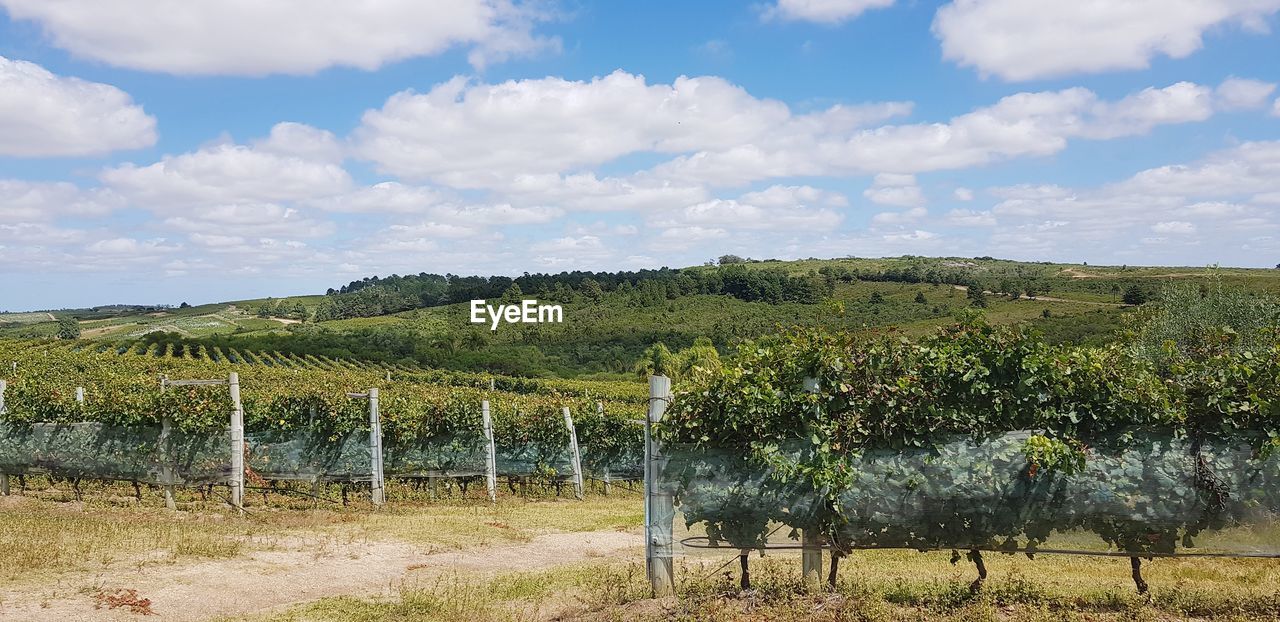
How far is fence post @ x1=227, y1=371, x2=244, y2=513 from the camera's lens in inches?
581

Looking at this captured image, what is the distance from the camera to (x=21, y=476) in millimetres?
16406

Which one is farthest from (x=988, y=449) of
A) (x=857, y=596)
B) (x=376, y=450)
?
(x=376, y=450)

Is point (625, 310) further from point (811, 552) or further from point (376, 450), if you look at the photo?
point (811, 552)

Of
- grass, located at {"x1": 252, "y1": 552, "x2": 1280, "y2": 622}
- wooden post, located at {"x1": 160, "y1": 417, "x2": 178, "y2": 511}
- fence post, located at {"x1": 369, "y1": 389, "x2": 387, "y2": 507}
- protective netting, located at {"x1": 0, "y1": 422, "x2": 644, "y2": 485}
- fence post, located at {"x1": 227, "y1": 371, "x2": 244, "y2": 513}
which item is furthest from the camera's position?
fence post, located at {"x1": 369, "y1": 389, "x2": 387, "y2": 507}

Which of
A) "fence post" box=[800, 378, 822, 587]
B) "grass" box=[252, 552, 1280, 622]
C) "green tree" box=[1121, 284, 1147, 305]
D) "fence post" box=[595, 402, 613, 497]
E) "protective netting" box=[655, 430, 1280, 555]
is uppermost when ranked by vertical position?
"green tree" box=[1121, 284, 1147, 305]

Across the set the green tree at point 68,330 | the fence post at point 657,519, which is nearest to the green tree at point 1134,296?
the fence post at point 657,519

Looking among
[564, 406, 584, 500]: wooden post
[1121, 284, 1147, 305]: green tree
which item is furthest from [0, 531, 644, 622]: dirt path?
[1121, 284, 1147, 305]: green tree

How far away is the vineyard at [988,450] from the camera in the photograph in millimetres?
6613

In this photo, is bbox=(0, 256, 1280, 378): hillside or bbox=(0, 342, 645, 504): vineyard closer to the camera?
bbox=(0, 342, 645, 504): vineyard

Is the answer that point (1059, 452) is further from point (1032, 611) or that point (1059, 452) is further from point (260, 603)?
point (260, 603)

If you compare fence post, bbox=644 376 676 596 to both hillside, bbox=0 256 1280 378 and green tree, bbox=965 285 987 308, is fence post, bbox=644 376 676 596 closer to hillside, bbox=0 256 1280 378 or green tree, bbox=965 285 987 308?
hillside, bbox=0 256 1280 378

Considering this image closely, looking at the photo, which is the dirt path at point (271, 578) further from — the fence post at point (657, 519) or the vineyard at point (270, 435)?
the vineyard at point (270, 435)

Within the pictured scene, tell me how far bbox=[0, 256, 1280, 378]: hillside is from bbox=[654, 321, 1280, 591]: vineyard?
56.7 meters

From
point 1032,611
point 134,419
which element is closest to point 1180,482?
point 1032,611
